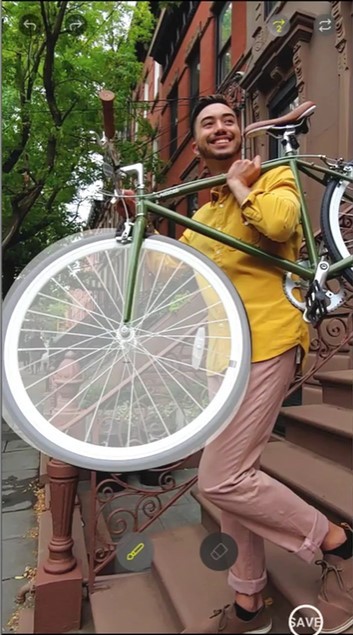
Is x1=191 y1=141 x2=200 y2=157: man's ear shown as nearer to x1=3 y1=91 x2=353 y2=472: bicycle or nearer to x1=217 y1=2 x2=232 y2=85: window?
x1=3 y1=91 x2=353 y2=472: bicycle

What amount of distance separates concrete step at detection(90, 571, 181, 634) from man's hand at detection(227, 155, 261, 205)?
995 mm

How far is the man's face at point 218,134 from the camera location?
1.25m

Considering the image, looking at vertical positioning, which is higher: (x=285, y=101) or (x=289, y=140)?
(x=285, y=101)

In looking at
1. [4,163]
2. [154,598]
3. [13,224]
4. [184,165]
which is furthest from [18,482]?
[184,165]

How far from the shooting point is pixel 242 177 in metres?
1.18

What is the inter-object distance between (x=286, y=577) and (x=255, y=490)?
1.38 feet

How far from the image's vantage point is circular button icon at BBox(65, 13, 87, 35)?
1390 millimetres

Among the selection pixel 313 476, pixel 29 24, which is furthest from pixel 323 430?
pixel 29 24

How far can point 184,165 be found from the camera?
1.37 meters

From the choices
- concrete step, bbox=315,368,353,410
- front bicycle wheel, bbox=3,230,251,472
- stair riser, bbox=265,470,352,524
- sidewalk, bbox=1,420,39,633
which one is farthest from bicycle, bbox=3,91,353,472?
concrete step, bbox=315,368,353,410

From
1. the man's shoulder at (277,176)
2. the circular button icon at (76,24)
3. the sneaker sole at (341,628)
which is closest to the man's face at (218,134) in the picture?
the man's shoulder at (277,176)

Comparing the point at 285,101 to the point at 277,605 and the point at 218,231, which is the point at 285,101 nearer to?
the point at 218,231

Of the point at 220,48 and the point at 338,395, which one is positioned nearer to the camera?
the point at 220,48

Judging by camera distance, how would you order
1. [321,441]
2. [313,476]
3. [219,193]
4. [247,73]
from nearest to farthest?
[219,193] < [247,73] < [313,476] < [321,441]
